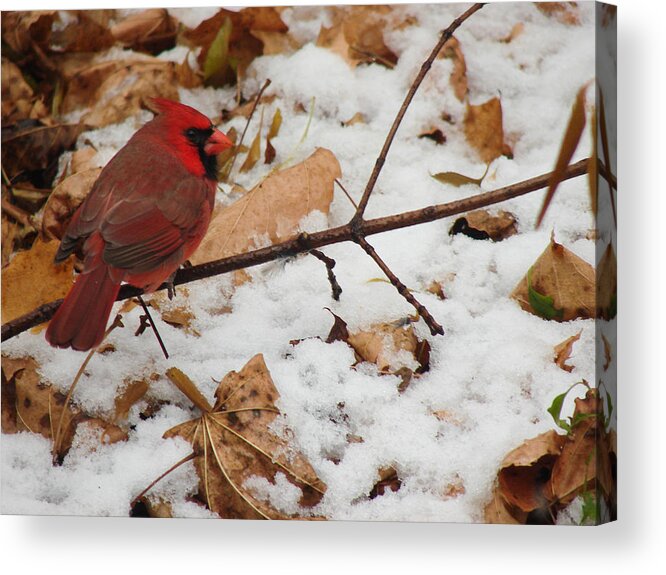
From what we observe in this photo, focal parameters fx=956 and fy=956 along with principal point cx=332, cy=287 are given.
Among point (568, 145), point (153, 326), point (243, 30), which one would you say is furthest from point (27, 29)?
point (568, 145)

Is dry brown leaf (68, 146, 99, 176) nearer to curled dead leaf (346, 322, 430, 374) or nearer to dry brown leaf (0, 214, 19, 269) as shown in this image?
dry brown leaf (0, 214, 19, 269)

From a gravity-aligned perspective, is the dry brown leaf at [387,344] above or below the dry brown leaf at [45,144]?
below

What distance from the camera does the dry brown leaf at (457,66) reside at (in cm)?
187

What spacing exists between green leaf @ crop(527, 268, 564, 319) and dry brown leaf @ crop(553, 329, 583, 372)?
48 mm

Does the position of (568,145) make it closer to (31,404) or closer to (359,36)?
(359,36)

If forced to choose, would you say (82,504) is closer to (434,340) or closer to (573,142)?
(434,340)

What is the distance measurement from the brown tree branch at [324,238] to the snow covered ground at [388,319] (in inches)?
0.6

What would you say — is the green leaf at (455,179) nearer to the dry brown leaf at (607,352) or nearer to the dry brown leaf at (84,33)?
the dry brown leaf at (607,352)

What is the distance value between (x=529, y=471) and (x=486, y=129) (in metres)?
0.66

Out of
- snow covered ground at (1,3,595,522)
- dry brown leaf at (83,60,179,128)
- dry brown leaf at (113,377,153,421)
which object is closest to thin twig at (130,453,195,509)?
snow covered ground at (1,3,595,522)

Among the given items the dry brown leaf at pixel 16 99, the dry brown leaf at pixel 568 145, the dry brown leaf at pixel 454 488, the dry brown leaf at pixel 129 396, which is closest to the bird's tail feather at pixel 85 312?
the dry brown leaf at pixel 129 396

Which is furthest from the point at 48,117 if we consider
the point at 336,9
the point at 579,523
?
the point at 579,523

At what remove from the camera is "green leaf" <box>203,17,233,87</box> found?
1.97 metres

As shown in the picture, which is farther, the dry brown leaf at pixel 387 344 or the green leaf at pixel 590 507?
the dry brown leaf at pixel 387 344
